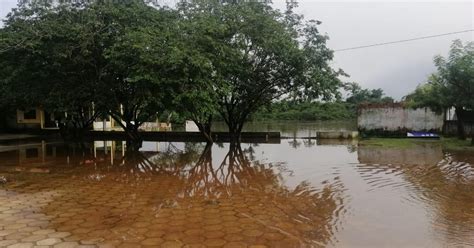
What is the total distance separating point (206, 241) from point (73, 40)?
11726 mm

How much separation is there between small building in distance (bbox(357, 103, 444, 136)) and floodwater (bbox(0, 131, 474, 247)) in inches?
348

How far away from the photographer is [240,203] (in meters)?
6.99

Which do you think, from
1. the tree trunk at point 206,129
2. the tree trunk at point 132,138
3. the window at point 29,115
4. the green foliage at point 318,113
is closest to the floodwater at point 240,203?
the tree trunk at point 132,138

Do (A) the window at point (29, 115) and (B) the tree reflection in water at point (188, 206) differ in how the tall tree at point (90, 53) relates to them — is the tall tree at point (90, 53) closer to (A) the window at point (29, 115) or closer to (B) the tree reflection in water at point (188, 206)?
(B) the tree reflection in water at point (188, 206)

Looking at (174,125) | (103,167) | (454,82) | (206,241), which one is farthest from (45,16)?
(174,125)

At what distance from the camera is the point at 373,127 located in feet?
71.6

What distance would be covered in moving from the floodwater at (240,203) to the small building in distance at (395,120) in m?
8.84

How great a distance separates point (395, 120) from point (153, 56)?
1428cm

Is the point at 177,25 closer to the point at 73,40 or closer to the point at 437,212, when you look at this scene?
the point at 73,40

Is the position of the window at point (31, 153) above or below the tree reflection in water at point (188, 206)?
above

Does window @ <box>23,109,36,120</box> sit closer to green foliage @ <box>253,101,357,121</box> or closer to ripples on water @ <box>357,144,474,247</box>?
ripples on water @ <box>357,144,474,247</box>

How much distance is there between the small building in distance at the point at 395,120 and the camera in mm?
20812

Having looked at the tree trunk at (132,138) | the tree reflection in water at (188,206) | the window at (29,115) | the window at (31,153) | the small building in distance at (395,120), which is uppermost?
the window at (29,115)

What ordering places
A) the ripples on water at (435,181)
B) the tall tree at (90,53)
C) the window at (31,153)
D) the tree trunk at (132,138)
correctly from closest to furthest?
1. the ripples on water at (435,181)
2. the tall tree at (90,53)
3. the window at (31,153)
4. the tree trunk at (132,138)
